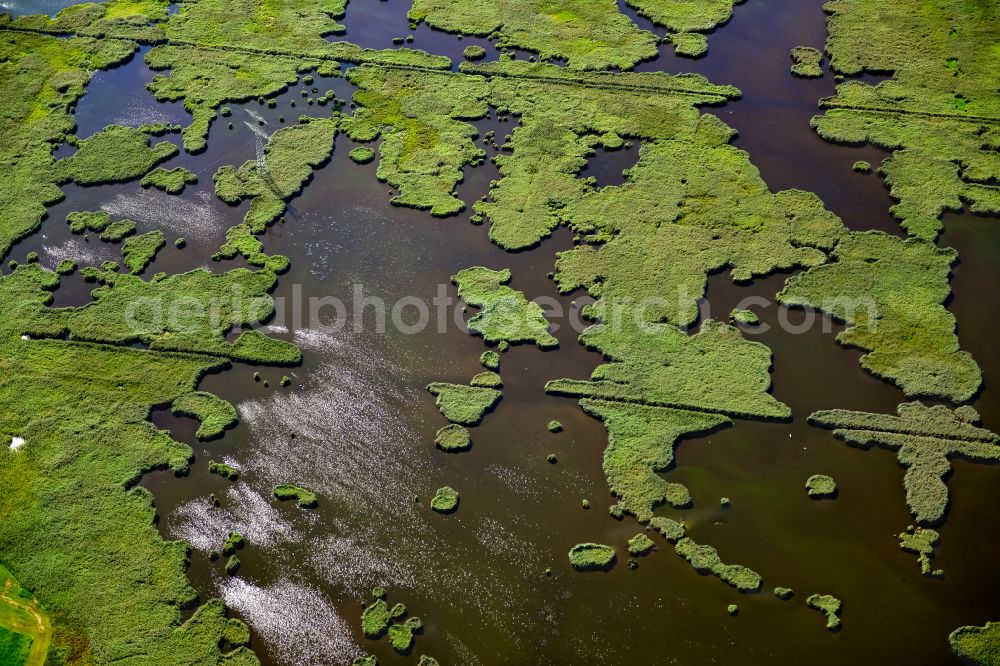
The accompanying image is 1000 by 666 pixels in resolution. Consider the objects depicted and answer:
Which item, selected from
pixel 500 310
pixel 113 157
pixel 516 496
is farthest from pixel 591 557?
pixel 113 157

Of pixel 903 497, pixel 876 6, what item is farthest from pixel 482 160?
pixel 876 6

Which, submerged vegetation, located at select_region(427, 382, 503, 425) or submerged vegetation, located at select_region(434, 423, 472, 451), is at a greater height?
submerged vegetation, located at select_region(427, 382, 503, 425)

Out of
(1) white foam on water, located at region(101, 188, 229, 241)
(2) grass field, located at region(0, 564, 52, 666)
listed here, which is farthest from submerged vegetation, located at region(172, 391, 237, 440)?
(1) white foam on water, located at region(101, 188, 229, 241)

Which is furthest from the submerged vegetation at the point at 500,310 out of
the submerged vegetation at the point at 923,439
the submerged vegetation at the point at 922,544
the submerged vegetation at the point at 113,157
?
the submerged vegetation at the point at 113,157

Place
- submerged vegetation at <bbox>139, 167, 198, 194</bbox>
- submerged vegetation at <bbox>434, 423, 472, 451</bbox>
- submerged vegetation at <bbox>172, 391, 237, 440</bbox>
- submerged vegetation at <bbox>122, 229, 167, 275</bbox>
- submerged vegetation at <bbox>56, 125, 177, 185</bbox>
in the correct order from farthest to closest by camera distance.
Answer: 1. submerged vegetation at <bbox>56, 125, 177, 185</bbox>
2. submerged vegetation at <bbox>139, 167, 198, 194</bbox>
3. submerged vegetation at <bbox>122, 229, 167, 275</bbox>
4. submerged vegetation at <bbox>172, 391, 237, 440</bbox>
5. submerged vegetation at <bbox>434, 423, 472, 451</bbox>

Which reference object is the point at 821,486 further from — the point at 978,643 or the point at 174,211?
the point at 174,211

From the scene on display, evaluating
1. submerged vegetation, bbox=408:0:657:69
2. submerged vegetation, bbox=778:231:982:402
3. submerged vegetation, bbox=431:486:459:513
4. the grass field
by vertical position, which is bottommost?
the grass field

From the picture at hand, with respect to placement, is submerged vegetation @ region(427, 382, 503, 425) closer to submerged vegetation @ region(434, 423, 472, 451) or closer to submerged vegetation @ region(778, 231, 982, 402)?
submerged vegetation @ region(434, 423, 472, 451)

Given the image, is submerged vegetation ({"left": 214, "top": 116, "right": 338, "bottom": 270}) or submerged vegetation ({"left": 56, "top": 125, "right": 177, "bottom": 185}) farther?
submerged vegetation ({"left": 56, "top": 125, "right": 177, "bottom": 185})

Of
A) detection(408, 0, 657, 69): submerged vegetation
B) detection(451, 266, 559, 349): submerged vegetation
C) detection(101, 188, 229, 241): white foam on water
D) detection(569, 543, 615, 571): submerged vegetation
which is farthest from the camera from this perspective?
detection(408, 0, 657, 69): submerged vegetation

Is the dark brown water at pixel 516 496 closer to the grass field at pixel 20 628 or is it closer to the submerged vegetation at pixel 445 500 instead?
the submerged vegetation at pixel 445 500
